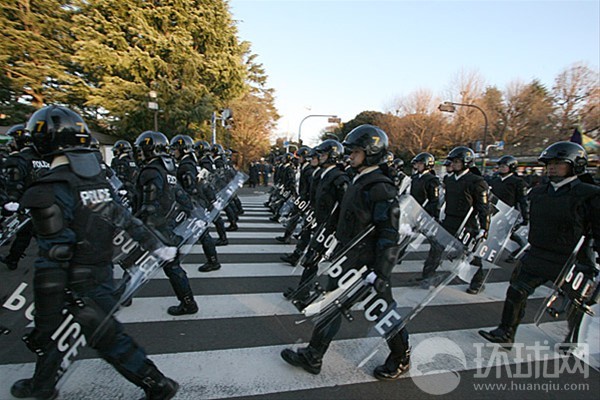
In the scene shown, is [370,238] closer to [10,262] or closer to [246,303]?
[246,303]

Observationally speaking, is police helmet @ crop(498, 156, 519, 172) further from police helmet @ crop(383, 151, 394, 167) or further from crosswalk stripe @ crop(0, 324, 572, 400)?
crosswalk stripe @ crop(0, 324, 572, 400)

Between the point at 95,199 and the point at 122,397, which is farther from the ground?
the point at 95,199

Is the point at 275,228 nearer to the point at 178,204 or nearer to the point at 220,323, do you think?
the point at 178,204

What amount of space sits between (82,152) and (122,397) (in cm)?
184

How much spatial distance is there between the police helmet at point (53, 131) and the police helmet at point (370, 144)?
2.17 metres

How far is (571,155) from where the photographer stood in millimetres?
3121

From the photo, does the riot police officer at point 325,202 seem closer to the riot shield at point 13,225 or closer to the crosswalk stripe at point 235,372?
the crosswalk stripe at point 235,372

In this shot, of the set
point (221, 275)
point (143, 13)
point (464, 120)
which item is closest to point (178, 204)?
point (221, 275)

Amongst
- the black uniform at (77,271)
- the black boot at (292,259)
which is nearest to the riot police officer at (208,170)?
the black boot at (292,259)

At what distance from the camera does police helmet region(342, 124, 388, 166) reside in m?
2.84

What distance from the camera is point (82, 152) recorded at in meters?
2.25

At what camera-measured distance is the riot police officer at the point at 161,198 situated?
371 centimetres

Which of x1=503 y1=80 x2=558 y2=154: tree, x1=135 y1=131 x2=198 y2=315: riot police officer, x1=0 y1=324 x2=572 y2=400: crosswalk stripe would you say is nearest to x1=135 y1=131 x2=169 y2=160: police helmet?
x1=135 y1=131 x2=198 y2=315: riot police officer

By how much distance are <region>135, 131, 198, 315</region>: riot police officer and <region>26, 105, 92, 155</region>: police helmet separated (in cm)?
149
